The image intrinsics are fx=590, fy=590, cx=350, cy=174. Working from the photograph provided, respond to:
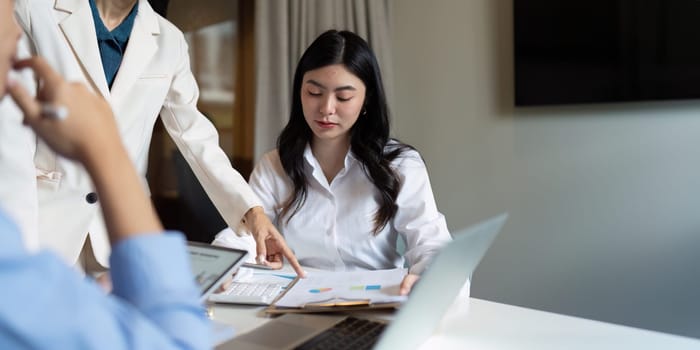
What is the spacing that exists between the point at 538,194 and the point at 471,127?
1.29ft

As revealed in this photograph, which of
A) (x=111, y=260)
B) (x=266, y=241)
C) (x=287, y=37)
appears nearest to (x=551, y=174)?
(x=287, y=37)

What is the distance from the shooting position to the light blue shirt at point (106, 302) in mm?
401

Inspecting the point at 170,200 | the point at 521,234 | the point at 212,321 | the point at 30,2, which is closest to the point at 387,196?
the point at 212,321

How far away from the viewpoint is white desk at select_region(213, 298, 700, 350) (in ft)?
2.80

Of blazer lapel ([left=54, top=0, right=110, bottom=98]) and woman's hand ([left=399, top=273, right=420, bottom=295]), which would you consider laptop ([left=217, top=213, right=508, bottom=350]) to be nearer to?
woman's hand ([left=399, top=273, right=420, bottom=295])

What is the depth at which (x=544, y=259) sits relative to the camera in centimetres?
232

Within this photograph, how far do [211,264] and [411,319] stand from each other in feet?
1.01

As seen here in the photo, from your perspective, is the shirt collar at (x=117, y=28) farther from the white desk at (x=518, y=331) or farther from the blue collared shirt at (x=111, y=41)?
the white desk at (x=518, y=331)

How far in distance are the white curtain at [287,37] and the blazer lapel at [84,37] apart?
131 centimetres

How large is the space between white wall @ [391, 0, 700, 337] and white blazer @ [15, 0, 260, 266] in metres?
1.34

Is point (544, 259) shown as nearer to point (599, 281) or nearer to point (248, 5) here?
point (599, 281)

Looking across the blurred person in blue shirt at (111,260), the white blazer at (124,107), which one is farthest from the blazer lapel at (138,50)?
the blurred person in blue shirt at (111,260)

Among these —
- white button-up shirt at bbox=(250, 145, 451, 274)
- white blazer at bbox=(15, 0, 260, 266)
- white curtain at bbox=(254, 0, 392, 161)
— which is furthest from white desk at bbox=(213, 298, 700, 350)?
white curtain at bbox=(254, 0, 392, 161)

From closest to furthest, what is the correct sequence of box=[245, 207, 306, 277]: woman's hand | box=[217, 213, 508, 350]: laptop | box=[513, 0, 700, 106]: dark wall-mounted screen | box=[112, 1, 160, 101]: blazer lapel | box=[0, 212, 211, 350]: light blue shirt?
1. box=[0, 212, 211, 350]: light blue shirt
2. box=[217, 213, 508, 350]: laptop
3. box=[245, 207, 306, 277]: woman's hand
4. box=[112, 1, 160, 101]: blazer lapel
5. box=[513, 0, 700, 106]: dark wall-mounted screen
